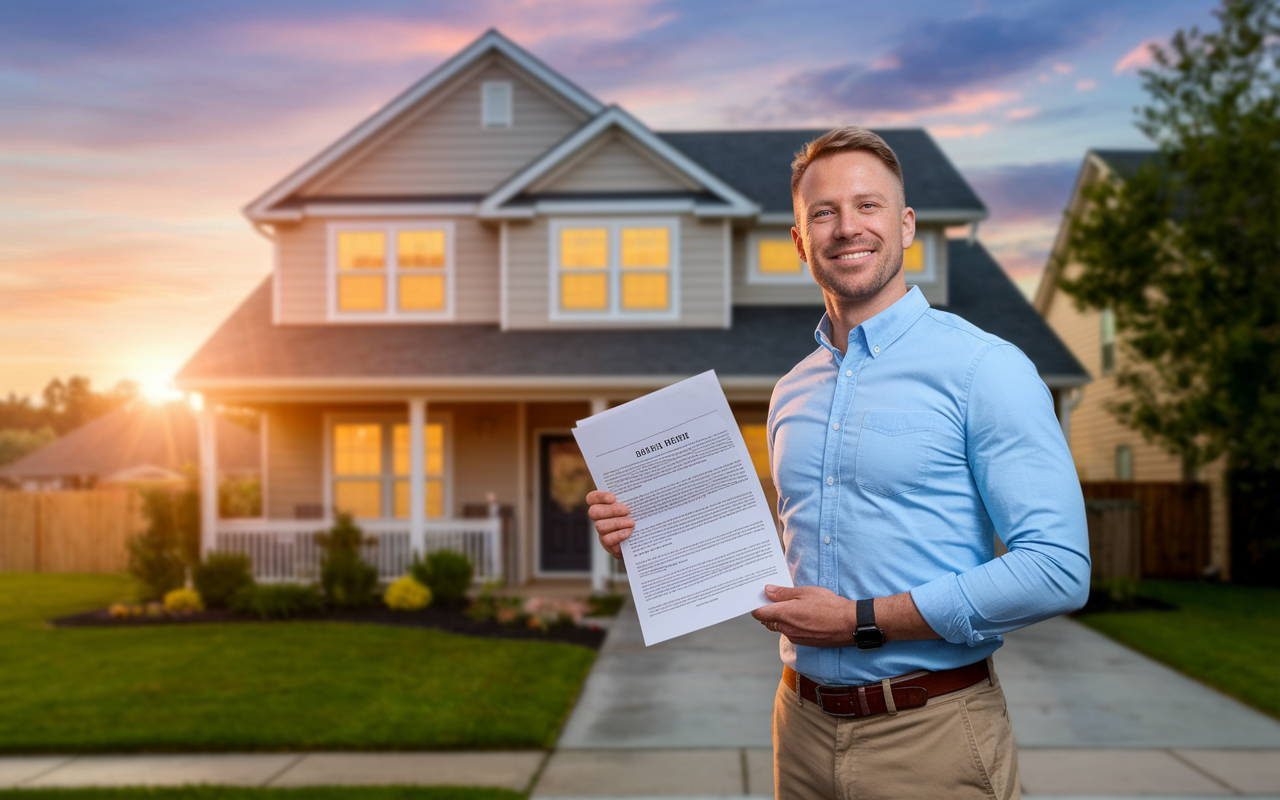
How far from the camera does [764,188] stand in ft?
52.7

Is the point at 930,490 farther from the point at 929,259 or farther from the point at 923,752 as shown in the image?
the point at 929,259

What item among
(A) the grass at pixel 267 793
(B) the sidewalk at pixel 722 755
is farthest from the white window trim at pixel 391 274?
(A) the grass at pixel 267 793

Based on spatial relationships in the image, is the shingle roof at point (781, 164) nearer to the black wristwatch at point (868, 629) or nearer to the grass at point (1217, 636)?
the grass at point (1217, 636)

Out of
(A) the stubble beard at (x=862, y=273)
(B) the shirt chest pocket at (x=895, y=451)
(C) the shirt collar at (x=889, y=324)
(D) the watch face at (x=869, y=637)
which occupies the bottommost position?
(D) the watch face at (x=869, y=637)

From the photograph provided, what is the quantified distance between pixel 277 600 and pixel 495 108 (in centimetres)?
788

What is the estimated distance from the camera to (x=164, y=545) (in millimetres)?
14133

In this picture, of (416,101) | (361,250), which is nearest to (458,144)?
(416,101)

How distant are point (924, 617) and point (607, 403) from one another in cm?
1299

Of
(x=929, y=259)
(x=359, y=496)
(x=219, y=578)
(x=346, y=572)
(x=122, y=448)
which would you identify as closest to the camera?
(x=346, y=572)

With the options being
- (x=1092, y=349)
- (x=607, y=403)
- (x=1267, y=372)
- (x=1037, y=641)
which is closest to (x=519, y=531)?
(x=607, y=403)

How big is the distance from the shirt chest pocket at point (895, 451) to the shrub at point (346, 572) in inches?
474

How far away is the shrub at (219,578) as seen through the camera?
522 inches

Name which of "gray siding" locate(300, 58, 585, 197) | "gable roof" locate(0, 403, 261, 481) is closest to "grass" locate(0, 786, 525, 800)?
"gray siding" locate(300, 58, 585, 197)

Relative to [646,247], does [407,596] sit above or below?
below
